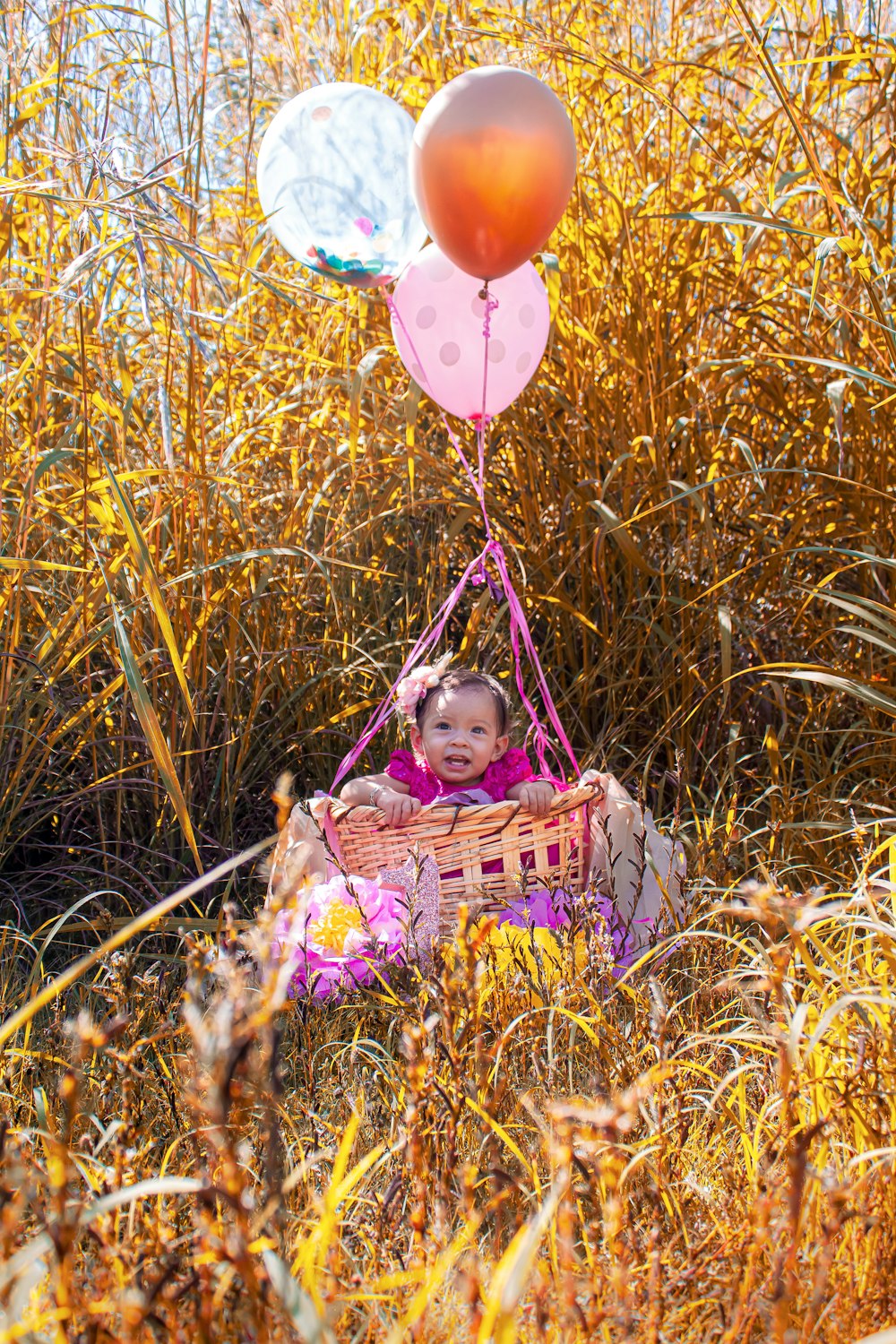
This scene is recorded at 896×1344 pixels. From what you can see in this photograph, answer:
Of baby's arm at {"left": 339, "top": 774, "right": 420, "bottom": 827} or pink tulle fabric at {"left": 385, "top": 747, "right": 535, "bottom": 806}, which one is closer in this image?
baby's arm at {"left": 339, "top": 774, "right": 420, "bottom": 827}

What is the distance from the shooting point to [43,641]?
7.03 feet

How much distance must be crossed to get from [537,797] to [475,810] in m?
0.19

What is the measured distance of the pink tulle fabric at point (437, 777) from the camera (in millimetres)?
2541

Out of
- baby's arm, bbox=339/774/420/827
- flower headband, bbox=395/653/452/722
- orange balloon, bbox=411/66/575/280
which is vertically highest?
orange balloon, bbox=411/66/575/280

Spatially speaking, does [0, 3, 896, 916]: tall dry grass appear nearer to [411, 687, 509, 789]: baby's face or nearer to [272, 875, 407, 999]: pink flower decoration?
[411, 687, 509, 789]: baby's face

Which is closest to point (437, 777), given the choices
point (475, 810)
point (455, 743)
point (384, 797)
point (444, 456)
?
point (455, 743)

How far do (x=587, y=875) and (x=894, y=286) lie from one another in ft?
4.44

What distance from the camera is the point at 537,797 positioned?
2.18 metres

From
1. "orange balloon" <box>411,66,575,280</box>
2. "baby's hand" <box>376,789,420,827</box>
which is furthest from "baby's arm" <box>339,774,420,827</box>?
"orange balloon" <box>411,66,575,280</box>

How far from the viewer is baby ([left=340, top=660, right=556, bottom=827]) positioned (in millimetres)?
2492

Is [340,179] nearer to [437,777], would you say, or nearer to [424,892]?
[437,777]

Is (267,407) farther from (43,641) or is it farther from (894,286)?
(894,286)

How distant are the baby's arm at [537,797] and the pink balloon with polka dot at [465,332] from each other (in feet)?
2.53

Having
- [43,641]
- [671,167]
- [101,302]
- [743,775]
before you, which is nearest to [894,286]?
[671,167]
